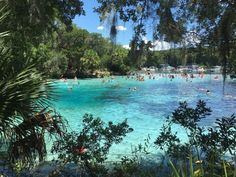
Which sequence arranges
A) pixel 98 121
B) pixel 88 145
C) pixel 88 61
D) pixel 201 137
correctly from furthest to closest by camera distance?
pixel 88 61 < pixel 98 121 < pixel 88 145 < pixel 201 137

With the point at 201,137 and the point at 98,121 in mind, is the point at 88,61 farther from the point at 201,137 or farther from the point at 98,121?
the point at 201,137

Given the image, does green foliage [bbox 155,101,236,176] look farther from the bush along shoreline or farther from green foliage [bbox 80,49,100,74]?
green foliage [bbox 80,49,100,74]

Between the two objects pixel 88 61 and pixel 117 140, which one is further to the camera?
pixel 88 61

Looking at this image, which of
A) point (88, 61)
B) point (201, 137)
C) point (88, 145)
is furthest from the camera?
point (88, 61)

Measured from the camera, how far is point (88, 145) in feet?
19.5

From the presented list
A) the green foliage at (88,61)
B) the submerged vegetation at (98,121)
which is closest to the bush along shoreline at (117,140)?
the submerged vegetation at (98,121)

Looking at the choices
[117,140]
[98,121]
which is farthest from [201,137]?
[98,121]

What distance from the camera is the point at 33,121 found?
4254 mm

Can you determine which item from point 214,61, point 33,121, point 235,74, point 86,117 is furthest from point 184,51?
point 33,121

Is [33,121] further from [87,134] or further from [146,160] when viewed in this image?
[146,160]

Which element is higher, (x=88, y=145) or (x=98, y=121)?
(x=98, y=121)

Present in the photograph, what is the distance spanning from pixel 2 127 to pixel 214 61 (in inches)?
145

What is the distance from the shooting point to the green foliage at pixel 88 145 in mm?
5637

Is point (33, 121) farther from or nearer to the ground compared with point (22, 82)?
nearer to the ground
